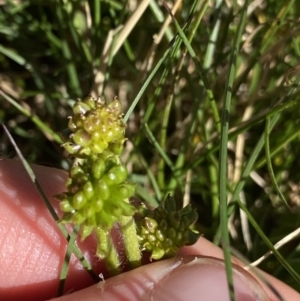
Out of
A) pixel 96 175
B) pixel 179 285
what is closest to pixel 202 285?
pixel 179 285

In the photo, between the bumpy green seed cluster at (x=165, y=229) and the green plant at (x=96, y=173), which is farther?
the bumpy green seed cluster at (x=165, y=229)

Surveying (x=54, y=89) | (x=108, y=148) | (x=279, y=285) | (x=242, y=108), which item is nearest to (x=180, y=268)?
(x=279, y=285)

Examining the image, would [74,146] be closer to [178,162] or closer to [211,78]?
[178,162]

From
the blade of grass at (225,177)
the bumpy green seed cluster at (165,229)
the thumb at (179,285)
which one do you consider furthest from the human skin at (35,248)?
the blade of grass at (225,177)

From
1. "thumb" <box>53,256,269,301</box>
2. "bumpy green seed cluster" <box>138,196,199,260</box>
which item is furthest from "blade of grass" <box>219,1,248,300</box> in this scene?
"thumb" <box>53,256,269,301</box>

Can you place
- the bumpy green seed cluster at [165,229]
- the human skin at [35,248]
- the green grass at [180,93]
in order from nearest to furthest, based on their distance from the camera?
the bumpy green seed cluster at [165,229] → the human skin at [35,248] → the green grass at [180,93]

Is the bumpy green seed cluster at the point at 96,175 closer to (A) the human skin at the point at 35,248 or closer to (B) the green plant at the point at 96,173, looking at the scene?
(B) the green plant at the point at 96,173

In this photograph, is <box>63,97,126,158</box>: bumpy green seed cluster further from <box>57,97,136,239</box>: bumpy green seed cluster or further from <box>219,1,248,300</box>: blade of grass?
<box>219,1,248,300</box>: blade of grass
